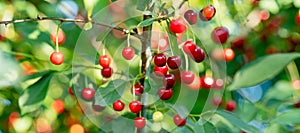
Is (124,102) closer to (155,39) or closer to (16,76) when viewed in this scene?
(155,39)

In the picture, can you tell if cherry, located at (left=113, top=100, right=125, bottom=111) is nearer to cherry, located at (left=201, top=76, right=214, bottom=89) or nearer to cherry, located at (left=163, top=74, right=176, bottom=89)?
cherry, located at (left=163, top=74, right=176, bottom=89)

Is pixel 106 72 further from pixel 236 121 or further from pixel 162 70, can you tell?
pixel 236 121

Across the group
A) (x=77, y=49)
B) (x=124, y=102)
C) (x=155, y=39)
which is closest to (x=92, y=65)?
(x=77, y=49)

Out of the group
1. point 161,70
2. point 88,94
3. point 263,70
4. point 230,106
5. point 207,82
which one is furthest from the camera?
point 230,106

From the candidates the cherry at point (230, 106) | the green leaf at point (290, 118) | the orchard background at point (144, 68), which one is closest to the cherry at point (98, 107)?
the orchard background at point (144, 68)

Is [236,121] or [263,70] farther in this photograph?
[236,121]

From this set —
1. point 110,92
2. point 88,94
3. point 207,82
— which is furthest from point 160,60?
point 207,82

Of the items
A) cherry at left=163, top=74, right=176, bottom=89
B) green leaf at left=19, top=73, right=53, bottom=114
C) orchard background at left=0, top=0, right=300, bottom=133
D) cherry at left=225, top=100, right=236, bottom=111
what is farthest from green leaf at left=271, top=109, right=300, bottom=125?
green leaf at left=19, top=73, right=53, bottom=114
